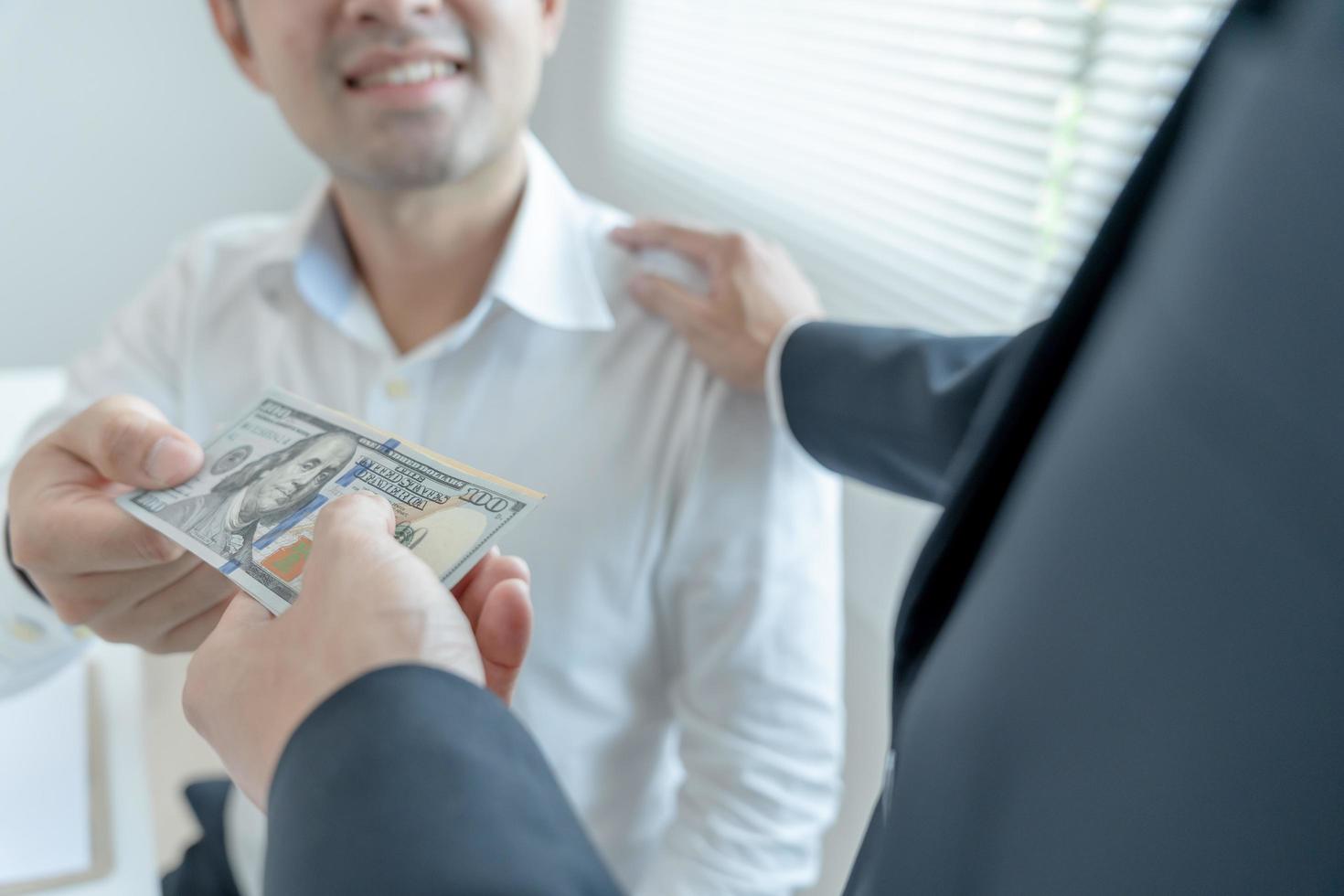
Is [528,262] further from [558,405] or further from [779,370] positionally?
[779,370]

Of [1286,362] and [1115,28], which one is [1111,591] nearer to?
[1286,362]

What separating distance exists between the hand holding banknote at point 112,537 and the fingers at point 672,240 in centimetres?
53

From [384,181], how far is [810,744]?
0.72m

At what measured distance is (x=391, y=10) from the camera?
3.07ft

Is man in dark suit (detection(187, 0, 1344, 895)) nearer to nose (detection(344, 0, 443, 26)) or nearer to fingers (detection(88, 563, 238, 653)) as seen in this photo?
fingers (detection(88, 563, 238, 653))

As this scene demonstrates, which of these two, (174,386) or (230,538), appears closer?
(230,538)

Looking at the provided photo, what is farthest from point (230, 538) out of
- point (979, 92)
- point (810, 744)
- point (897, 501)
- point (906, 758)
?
point (979, 92)

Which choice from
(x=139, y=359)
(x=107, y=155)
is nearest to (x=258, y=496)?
(x=139, y=359)

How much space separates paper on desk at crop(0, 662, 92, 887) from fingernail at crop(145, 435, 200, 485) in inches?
12.0

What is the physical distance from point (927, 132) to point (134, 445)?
1022mm

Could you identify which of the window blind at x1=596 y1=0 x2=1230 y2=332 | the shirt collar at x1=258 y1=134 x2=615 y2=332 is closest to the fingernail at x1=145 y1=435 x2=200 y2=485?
the shirt collar at x1=258 y1=134 x2=615 y2=332

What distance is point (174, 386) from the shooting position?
113 cm

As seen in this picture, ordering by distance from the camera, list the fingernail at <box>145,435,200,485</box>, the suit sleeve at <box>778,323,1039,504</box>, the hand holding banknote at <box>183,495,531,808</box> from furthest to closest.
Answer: the suit sleeve at <box>778,323,1039,504</box>
the fingernail at <box>145,435,200,485</box>
the hand holding banknote at <box>183,495,531,808</box>

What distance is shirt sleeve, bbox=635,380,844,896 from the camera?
959mm
